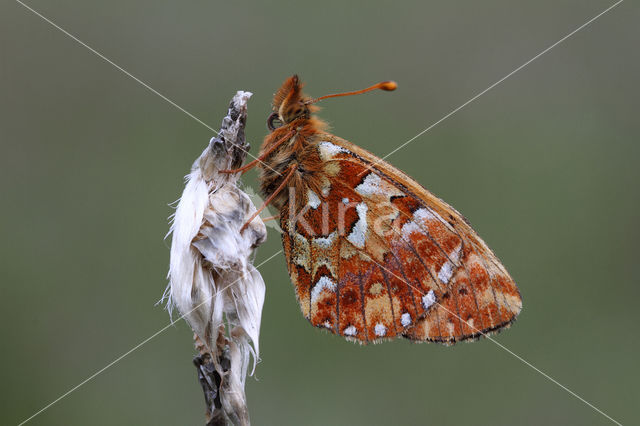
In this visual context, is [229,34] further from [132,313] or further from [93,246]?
[132,313]

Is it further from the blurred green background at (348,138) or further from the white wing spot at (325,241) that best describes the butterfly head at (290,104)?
the blurred green background at (348,138)

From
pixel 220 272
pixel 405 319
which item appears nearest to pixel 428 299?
pixel 405 319

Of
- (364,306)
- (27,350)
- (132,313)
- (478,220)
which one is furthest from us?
(478,220)

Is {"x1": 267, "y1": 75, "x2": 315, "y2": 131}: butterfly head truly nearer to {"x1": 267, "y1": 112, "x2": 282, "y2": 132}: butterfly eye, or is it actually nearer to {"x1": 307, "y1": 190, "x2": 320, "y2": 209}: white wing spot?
{"x1": 267, "y1": 112, "x2": 282, "y2": 132}: butterfly eye

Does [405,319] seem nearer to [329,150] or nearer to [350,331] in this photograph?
[350,331]

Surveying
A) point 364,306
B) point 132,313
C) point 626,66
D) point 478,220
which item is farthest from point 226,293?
point 626,66

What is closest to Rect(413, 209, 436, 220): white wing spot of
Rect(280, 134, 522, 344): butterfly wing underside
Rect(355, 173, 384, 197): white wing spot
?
Rect(280, 134, 522, 344): butterfly wing underside

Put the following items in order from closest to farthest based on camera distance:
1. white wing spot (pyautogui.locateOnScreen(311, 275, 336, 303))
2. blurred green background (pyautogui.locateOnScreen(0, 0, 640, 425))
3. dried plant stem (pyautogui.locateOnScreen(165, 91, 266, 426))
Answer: dried plant stem (pyautogui.locateOnScreen(165, 91, 266, 426)), white wing spot (pyautogui.locateOnScreen(311, 275, 336, 303)), blurred green background (pyautogui.locateOnScreen(0, 0, 640, 425))
